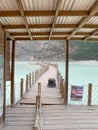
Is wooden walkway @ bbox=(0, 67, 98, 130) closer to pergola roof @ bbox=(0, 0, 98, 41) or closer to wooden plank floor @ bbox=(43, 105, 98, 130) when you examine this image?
wooden plank floor @ bbox=(43, 105, 98, 130)

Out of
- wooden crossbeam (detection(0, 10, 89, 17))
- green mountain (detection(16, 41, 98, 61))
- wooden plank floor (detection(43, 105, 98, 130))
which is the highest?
green mountain (detection(16, 41, 98, 61))

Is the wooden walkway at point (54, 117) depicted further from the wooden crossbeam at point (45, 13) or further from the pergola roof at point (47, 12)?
the wooden crossbeam at point (45, 13)

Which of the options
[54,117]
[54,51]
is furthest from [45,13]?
[54,51]

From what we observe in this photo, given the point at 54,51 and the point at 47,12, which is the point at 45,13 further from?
the point at 54,51

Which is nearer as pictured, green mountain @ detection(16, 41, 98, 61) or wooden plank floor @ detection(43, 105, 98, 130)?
wooden plank floor @ detection(43, 105, 98, 130)

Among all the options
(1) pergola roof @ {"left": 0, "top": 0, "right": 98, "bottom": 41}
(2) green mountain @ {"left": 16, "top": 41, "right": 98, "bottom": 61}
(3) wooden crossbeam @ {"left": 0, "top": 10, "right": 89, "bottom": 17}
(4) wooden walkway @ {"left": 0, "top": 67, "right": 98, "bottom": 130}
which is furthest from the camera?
(2) green mountain @ {"left": 16, "top": 41, "right": 98, "bottom": 61}

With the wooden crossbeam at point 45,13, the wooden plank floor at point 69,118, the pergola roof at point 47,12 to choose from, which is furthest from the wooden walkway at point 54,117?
the wooden crossbeam at point 45,13

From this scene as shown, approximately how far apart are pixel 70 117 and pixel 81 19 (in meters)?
3.54

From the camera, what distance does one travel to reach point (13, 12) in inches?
230

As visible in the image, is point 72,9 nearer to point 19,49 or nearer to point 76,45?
point 76,45

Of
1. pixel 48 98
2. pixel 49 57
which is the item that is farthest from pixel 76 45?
pixel 48 98

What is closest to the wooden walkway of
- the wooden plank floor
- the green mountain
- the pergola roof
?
the wooden plank floor

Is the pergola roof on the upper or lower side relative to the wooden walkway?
upper

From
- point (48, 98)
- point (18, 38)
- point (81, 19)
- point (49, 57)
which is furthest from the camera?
point (49, 57)
